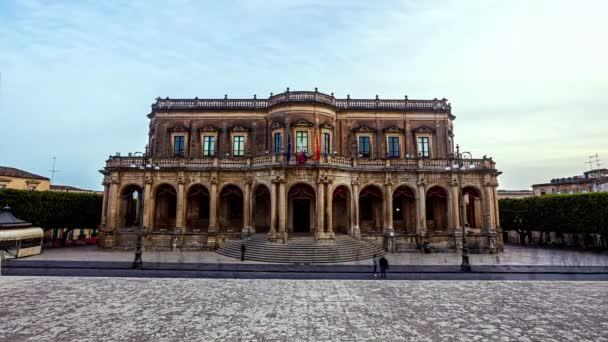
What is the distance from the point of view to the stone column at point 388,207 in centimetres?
2967

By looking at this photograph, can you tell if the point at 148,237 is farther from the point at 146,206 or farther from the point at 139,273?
the point at 139,273

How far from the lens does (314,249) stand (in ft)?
81.8

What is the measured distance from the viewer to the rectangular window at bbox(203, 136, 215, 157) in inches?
1367

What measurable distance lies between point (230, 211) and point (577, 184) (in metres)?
60.9

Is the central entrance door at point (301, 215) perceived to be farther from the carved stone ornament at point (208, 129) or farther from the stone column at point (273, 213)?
the carved stone ornament at point (208, 129)

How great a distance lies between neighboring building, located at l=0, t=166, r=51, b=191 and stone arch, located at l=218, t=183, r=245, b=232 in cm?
3191

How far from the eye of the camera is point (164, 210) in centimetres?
3362

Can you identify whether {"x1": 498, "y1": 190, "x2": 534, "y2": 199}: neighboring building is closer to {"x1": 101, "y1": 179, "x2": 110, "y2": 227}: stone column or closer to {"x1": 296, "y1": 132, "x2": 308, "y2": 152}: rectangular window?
{"x1": 296, "y1": 132, "x2": 308, "y2": 152}: rectangular window

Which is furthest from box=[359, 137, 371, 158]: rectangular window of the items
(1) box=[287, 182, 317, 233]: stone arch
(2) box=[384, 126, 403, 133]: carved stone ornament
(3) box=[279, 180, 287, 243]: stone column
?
(3) box=[279, 180, 287, 243]: stone column

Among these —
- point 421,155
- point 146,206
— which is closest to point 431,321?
point 421,155

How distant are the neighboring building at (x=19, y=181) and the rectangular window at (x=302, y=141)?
40.4 meters

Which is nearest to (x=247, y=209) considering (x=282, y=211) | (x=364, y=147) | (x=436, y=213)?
(x=282, y=211)

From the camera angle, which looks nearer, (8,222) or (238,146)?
(8,222)

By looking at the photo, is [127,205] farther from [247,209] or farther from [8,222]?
[247,209]
